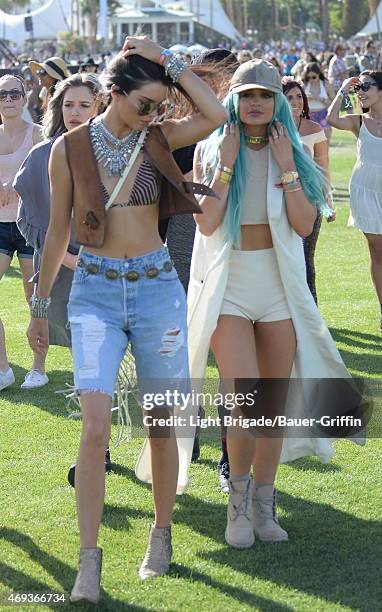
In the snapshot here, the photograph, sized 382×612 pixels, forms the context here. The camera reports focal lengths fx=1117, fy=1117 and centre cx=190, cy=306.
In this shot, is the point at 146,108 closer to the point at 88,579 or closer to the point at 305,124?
the point at 88,579

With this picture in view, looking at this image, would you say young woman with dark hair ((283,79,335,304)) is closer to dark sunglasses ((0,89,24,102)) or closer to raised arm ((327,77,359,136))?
raised arm ((327,77,359,136))

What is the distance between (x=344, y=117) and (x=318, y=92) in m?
6.89

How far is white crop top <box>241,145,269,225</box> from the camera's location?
482 centimetres

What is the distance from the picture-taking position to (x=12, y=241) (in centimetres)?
809

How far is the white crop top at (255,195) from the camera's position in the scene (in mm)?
4824

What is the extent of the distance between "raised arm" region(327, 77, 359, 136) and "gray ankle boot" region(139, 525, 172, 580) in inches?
224

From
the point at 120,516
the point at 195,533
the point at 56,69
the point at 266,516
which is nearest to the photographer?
the point at 266,516

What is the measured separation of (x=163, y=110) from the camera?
470cm

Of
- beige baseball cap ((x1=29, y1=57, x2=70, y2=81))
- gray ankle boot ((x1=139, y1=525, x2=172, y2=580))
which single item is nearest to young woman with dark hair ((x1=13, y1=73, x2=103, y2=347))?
gray ankle boot ((x1=139, y1=525, x2=172, y2=580))

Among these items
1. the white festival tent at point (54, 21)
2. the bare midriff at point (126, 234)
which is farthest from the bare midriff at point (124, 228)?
the white festival tent at point (54, 21)

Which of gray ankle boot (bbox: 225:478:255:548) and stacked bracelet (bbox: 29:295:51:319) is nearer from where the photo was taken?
stacked bracelet (bbox: 29:295:51:319)

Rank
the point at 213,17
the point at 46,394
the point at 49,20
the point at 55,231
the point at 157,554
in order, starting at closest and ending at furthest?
the point at 55,231, the point at 157,554, the point at 46,394, the point at 49,20, the point at 213,17

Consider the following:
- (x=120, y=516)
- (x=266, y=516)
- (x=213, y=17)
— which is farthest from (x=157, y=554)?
(x=213, y=17)

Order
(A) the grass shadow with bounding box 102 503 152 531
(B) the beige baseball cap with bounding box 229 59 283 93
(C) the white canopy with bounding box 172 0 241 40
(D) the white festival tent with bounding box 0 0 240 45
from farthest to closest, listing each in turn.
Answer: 1. (C) the white canopy with bounding box 172 0 241 40
2. (D) the white festival tent with bounding box 0 0 240 45
3. (A) the grass shadow with bounding box 102 503 152 531
4. (B) the beige baseball cap with bounding box 229 59 283 93
